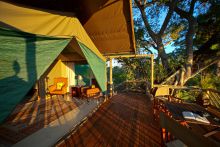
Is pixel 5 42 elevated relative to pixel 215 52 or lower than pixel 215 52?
lower

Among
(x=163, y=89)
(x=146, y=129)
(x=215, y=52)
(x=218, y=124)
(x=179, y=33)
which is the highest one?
(x=179, y=33)

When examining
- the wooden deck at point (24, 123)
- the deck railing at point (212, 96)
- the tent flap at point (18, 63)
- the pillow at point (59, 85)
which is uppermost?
the tent flap at point (18, 63)

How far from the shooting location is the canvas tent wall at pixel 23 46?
1.81 metres

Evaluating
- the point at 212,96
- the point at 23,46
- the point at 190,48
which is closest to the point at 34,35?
the point at 23,46

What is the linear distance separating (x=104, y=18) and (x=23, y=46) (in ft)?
9.88

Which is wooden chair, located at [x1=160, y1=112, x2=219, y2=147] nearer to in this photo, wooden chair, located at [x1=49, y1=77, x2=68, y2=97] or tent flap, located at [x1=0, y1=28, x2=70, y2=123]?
tent flap, located at [x1=0, y1=28, x2=70, y2=123]

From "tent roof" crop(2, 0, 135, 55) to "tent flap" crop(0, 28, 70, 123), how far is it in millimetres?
1268

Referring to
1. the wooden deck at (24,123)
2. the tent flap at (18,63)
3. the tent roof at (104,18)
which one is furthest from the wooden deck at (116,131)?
the tent roof at (104,18)

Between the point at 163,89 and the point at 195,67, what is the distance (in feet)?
21.3

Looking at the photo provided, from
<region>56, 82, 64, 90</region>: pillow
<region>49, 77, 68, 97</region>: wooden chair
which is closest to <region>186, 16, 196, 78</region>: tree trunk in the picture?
<region>49, 77, 68, 97</region>: wooden chair

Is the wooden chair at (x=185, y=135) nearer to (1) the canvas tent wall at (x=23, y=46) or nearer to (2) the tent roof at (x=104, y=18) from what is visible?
(1) the canvas tent wall at (x=23, y=46)

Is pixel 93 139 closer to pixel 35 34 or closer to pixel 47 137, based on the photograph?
pixel 47 137

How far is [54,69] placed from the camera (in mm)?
7984

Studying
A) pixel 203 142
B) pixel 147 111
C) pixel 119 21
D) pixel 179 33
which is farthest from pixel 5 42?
pixel 179 33
